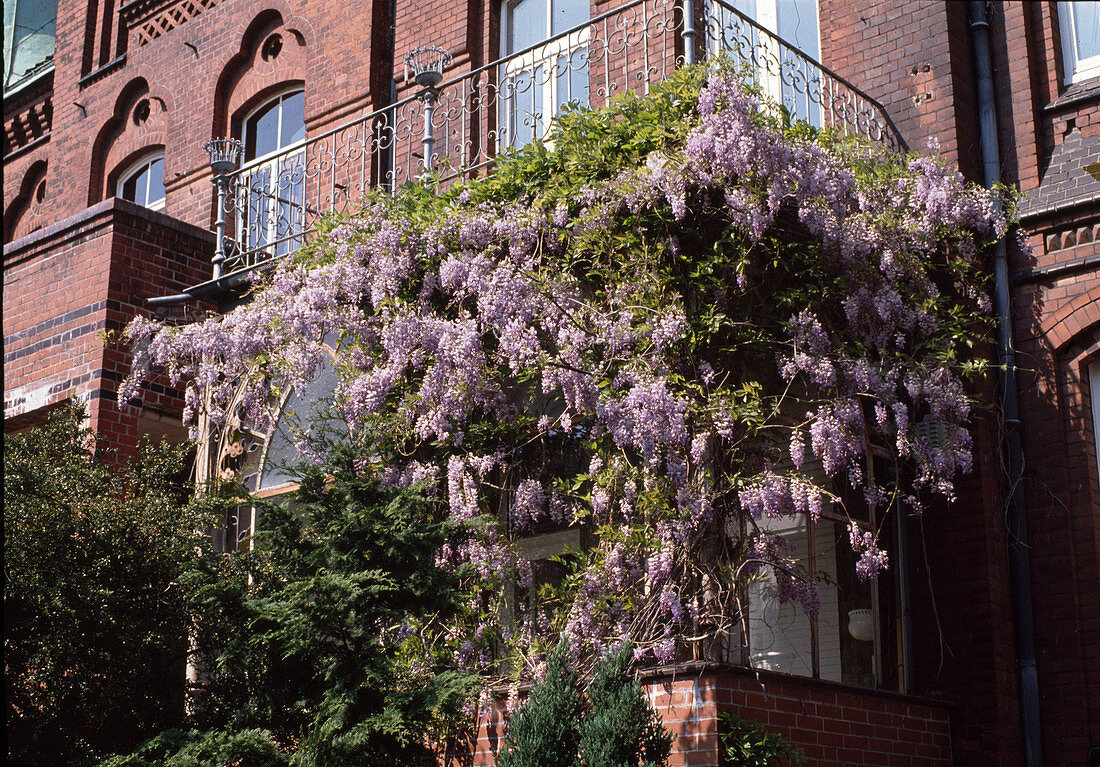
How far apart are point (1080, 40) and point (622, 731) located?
6.98 metres

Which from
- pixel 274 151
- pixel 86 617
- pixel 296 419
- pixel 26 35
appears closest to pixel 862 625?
pixel 296 419

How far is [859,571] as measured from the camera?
771 centimetres

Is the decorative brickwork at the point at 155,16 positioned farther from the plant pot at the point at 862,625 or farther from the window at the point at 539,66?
the plant pot at the point at 862,625

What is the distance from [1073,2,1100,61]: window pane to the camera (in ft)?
32.1

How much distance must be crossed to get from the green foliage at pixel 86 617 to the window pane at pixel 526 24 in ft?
23.1

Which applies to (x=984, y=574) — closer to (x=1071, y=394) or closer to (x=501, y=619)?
(x=1071, y=394)

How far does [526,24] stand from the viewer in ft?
43.4

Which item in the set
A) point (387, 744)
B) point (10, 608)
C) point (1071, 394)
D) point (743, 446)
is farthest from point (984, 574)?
point (10, 608)

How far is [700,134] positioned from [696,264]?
34.6 inches

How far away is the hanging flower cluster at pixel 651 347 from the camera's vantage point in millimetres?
7707

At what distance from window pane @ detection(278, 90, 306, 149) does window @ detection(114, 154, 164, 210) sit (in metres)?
2.33

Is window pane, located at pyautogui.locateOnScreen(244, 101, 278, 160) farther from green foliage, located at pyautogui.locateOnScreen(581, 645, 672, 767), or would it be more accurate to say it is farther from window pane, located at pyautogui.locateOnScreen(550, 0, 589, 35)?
green foliage, located at pyautogui.locateOnScreen(581, 645, 672, 767)

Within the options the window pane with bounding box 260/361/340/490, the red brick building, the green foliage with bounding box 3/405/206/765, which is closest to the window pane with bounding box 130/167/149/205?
the red brick building

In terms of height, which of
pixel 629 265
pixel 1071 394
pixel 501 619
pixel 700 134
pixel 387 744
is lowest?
pixel 387 744
